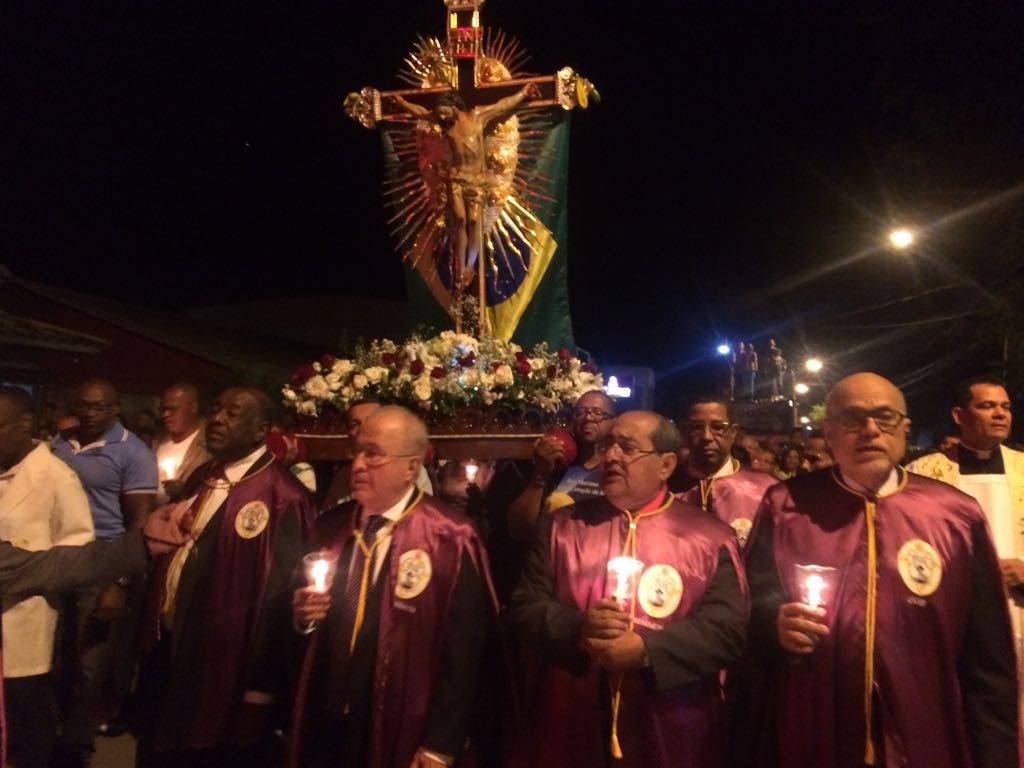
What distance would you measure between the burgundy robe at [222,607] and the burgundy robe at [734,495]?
2.18 meters

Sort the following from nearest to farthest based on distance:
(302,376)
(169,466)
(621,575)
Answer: (621,575) < (302,376) < (169,466)

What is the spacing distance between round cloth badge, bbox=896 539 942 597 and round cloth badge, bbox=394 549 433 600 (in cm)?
186

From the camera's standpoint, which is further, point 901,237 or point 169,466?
point 901,237

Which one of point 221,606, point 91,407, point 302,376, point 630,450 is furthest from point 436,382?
point 91,407

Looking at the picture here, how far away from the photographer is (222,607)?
4.06m

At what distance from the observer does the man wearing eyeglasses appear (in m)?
4.57

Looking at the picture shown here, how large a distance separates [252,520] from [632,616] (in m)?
1.99

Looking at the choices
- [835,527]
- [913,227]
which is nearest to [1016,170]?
[913,227]

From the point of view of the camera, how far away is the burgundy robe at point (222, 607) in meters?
3.93

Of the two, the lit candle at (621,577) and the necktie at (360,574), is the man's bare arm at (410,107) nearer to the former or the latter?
the necktie at (360,574)

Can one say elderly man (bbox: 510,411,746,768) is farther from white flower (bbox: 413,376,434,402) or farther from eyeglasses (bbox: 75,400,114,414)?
eyeglasses (bbox: 75,400,114,414)

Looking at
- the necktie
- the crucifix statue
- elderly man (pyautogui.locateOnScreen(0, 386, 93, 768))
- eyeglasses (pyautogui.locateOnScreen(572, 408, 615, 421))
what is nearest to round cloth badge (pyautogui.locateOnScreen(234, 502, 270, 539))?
the necktie

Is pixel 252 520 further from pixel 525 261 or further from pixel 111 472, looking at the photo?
pixel 525 261

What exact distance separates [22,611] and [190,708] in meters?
0.97
